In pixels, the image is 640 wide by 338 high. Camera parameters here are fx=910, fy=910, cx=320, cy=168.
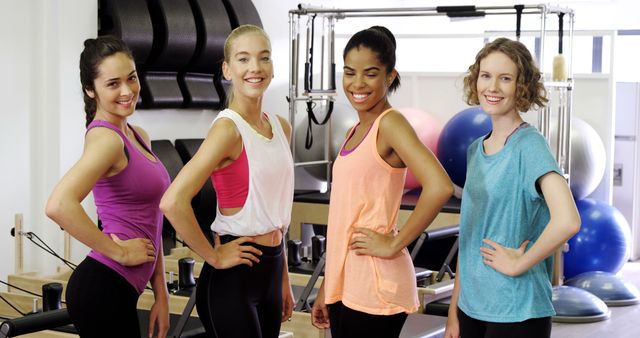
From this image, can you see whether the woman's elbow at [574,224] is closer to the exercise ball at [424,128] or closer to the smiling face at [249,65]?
the smiling face at [249,65]

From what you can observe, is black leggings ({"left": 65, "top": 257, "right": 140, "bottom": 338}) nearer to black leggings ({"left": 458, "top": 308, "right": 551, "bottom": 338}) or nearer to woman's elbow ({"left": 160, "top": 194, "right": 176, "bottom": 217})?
woman's elbow ({"left": 160, "top": 194, "right": 176, "bottom": 217})

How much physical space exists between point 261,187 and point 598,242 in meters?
5.00

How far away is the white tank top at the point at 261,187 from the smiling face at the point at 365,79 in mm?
236

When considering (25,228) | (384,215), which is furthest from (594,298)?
(384,215)

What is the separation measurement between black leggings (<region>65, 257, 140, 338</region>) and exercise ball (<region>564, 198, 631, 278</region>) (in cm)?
500

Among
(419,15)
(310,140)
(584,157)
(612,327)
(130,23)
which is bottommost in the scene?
(612,327)

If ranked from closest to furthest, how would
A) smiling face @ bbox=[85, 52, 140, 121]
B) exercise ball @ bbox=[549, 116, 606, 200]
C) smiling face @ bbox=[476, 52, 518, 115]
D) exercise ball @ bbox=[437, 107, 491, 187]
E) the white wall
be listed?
smiling face @ bbox=[476, 52, 518, 115] → smiling face @ bbox=[85, 52, 140, 121] → the white wall → exercise ball @ bbox=[437, 107, 491, 187] → exercise ball @ bbox=[549, 116, 606, 200]

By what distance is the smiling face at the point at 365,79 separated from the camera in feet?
7.58

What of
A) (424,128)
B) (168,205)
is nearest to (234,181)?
(168,205)

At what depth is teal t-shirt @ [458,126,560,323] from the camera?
2.05 metres

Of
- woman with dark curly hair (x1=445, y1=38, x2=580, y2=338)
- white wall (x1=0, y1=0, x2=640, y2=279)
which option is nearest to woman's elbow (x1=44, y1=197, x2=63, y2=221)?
woman with dark curly hair (x1=445, y1=38, x2=580, y2=338)

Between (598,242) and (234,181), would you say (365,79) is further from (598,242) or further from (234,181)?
(598,242)

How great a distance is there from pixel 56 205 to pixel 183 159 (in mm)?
3923

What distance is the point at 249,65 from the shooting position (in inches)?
91.4
